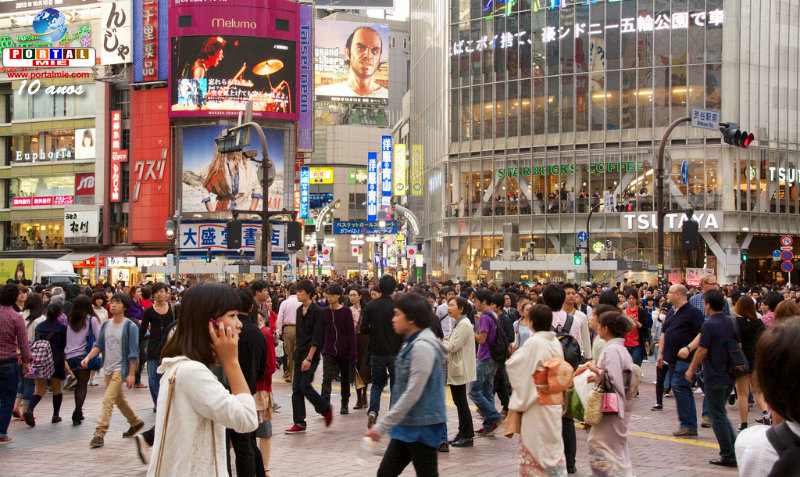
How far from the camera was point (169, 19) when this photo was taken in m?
57.5

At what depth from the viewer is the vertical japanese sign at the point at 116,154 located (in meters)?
59.9

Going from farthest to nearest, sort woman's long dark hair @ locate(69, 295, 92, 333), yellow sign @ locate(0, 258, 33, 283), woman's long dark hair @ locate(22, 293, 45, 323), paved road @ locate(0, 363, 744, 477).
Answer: yellow sign @ locate(0, 258, 33, 283), woman's long dark hair @ locate(22, 293, 45, 323), woman's long dark hair @ locate(69, 295, 92, 333), paved road @ locate(0, 363, 744, 477)

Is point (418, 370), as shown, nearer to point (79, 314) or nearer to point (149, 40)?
point (79, 314)

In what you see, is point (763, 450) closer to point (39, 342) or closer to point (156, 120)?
point (39, 342)

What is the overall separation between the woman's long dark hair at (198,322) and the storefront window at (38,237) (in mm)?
63642

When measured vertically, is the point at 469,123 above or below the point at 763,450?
above

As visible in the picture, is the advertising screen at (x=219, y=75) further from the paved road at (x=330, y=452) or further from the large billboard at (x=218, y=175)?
the paved road at (x=330, y=452)

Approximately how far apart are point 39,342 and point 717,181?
142ft

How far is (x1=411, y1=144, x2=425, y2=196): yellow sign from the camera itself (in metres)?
66.8

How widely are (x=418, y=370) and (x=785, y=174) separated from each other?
49327 millimetres

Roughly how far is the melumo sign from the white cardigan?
156ft

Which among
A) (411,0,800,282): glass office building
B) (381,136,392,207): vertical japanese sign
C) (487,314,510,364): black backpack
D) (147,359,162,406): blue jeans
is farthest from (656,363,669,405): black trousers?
(381,136,392,207): vertical japanese sign

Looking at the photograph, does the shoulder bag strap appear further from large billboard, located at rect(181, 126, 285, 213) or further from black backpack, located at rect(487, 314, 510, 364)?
large billboard, located at rect(181, 126, 285, 213)

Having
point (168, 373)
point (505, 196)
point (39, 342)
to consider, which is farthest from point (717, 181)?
point (168, 373)
